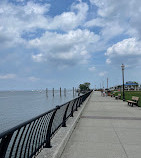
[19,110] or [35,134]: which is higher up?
[35,134]

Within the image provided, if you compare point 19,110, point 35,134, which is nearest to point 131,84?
point 19,110

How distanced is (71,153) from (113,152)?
1153 millimetres

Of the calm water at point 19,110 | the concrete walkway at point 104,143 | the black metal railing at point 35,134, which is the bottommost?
the calm water at point 19,110

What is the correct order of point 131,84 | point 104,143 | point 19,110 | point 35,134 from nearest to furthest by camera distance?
point 35,134 → point 104,143 → point 19,110 → point 131,84

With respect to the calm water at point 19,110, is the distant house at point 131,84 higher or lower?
higher

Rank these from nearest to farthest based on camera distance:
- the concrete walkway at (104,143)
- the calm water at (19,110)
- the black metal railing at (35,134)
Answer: the black metal railing at (35,134), the concrete walkway at (104,143), the calm water at (19,110)

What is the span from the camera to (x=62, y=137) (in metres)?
5.84

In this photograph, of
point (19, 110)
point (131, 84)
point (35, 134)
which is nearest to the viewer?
point (35, 134)

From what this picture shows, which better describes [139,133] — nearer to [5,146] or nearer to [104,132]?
[104,132]

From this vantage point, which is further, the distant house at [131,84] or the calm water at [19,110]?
the distant house at [131,84]

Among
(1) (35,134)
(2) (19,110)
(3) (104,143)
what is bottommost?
(2) (19,110)

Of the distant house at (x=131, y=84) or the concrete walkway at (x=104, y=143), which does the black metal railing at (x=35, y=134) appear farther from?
the distant house at (x=131, y=84)

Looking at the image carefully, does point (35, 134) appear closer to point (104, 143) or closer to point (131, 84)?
point (104, 143)

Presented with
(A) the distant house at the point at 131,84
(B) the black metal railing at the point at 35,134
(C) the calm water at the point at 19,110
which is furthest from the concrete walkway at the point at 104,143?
(A) the distant house at the point at 131,84
